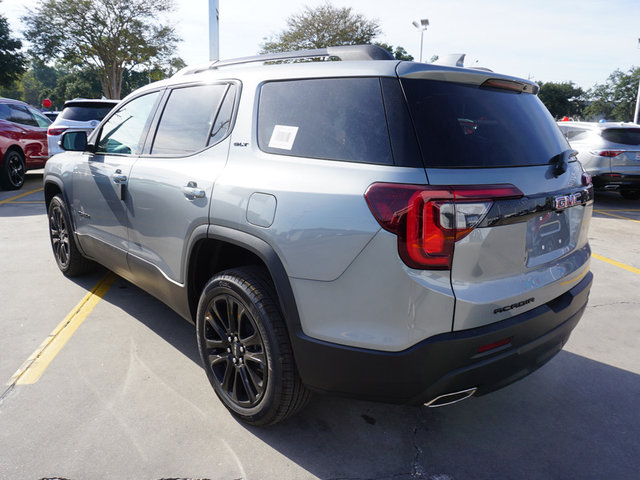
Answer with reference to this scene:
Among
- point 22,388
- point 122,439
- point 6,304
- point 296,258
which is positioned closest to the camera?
point 296,258

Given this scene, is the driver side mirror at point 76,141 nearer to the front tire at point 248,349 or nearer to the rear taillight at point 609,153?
the front tire at point 248,349

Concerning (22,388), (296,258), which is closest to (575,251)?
(296,258)

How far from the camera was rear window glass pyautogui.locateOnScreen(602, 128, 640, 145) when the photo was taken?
977 centimetres

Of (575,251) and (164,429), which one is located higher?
(575,251)

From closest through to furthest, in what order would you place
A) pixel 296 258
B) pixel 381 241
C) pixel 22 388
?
pixel 381 241
pixel 296 258
pixel 22 388

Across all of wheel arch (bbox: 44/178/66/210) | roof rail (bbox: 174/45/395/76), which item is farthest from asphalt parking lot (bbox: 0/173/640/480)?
roof rail (bbox: 174/45/395/76)

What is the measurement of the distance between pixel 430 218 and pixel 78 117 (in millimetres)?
10507

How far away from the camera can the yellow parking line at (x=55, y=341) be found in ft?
9.71

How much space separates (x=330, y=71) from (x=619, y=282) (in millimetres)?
4371

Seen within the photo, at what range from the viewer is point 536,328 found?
212 cm

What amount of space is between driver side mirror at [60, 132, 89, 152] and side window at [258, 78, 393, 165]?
2.17m

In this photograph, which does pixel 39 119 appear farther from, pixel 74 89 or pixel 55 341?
pixel 74 89

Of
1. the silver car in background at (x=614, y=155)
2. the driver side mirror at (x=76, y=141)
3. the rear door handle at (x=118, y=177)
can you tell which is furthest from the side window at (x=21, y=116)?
the silver car in background at (x=614, y=155)

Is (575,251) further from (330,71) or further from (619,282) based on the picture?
(619,282)
